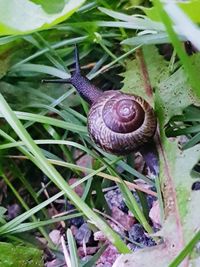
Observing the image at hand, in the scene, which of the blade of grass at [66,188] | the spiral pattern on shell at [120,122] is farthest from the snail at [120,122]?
the blade of grass at [66,188]

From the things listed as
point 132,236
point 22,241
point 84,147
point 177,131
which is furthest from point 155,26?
point 22,241

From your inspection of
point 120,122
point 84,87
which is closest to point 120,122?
point 120,122

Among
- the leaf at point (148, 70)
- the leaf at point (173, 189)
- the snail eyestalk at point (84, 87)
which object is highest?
the snail eyestalk at point (84, 87)

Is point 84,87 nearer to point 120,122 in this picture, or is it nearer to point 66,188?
point 120,122

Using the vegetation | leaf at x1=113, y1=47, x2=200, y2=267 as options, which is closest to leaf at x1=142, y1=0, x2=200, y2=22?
the vegetation

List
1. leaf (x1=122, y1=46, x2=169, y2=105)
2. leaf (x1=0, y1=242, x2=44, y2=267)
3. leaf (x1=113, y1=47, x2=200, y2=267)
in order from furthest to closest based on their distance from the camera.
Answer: leaf (x1=122, y1=46, x2=169, y2=105) < leaf (x1=0, y1=242, x2=44, y2=267) < leaf (x1=113, y1=47, x2=200, y2=267)

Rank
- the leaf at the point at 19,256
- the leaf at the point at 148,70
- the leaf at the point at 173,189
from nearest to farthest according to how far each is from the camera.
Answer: the leaf at the point at 173,189 < the leaf at the point at 19,256 < the leaf at the point at 148,70

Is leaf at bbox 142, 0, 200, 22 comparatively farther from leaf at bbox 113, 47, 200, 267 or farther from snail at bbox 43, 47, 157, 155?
snail at bbox 43, 47, 157, 155

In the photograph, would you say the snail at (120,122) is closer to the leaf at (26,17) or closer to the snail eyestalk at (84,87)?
the snail eyestalk at (84,87)
